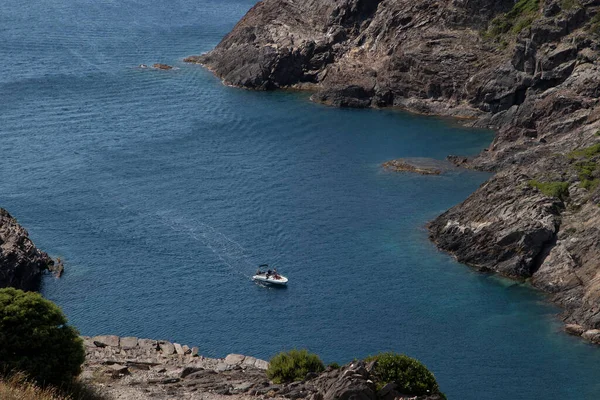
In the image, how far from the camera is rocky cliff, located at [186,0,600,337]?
121 meters

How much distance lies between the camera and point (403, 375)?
68688 millimetres

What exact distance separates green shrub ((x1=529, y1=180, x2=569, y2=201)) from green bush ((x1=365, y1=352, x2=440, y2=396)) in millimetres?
62436

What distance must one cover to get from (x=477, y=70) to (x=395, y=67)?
55.6 ft

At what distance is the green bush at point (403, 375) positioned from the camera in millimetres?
68688

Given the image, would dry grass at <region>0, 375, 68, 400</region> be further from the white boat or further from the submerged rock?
the submerged rock

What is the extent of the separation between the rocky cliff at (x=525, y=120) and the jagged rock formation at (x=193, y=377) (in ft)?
144

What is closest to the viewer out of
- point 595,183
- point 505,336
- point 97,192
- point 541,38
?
point 505,336

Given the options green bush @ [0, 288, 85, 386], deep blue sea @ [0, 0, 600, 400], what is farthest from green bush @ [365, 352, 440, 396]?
deep blue sea @ [0, 0, 600, 400]

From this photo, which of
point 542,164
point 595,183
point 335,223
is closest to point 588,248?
point 595,183

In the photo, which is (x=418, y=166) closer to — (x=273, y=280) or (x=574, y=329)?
(x=273, y=280)

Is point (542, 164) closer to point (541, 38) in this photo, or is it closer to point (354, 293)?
point (354, 293)

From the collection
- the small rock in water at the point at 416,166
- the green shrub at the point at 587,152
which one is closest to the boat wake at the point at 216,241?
the small rock in water at the point at 416,166

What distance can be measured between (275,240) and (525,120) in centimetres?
4900

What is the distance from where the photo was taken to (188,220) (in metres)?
140
